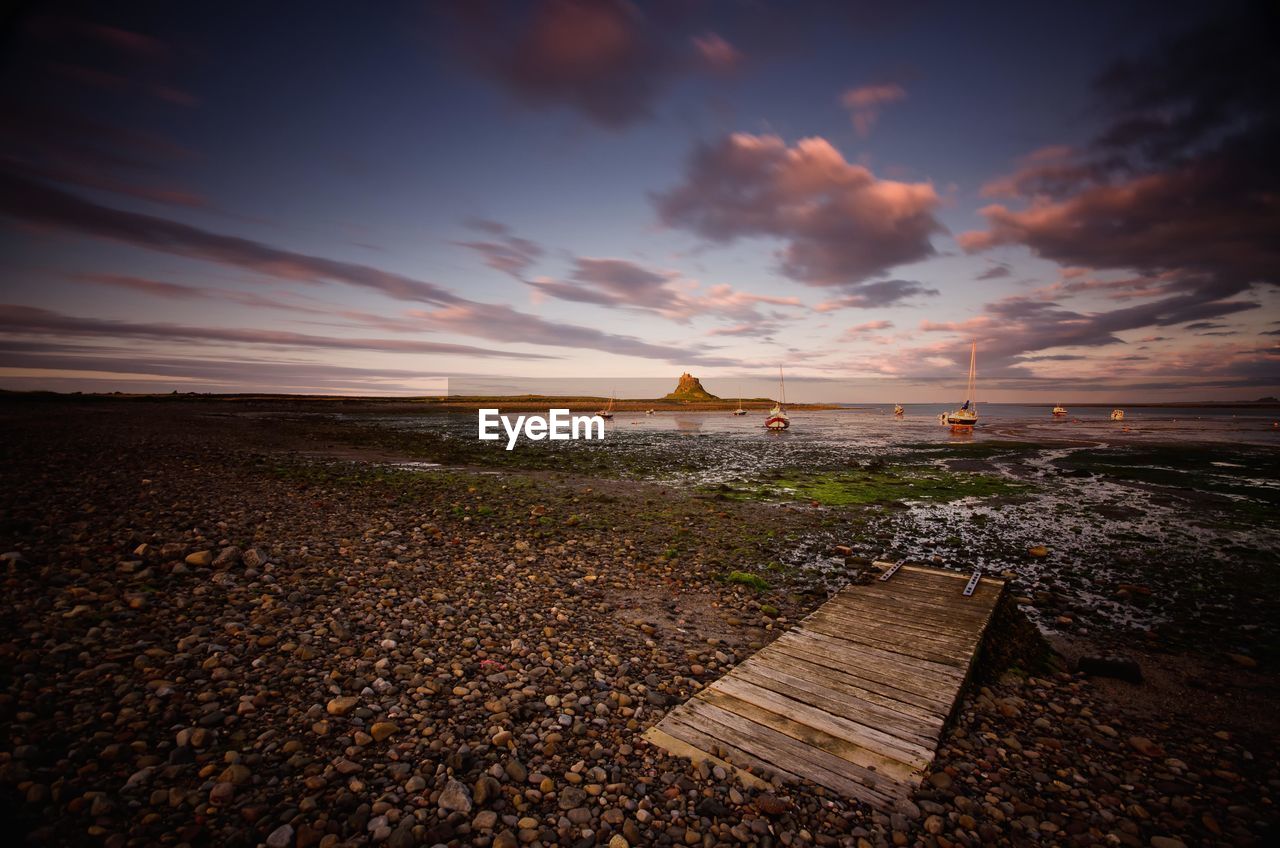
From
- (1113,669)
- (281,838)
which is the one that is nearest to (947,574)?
(1113,669)

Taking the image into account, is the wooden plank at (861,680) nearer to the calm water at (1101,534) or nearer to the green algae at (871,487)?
the calm water at (1101,534)

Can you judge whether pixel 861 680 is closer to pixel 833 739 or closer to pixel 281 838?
pixel 833 739

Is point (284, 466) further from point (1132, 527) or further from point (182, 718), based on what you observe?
point (1132, 527)

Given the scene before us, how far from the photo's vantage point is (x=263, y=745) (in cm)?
522

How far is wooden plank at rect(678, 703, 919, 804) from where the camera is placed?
5.06 m

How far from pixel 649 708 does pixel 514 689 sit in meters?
1.83

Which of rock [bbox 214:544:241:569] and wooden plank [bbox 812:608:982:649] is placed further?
rock [bbox 214:544:241:569]

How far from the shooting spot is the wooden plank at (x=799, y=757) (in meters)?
5.06

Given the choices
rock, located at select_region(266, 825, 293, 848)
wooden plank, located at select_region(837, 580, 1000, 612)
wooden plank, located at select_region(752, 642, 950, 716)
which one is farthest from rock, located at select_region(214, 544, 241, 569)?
wooden plank, located at select_region(837, 580, 1000, 612)

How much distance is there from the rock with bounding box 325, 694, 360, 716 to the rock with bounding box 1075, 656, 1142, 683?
11.1 metres

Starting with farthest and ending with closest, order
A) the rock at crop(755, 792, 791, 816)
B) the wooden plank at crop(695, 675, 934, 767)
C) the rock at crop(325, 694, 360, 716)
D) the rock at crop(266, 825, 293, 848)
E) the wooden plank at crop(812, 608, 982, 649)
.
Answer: the wooden plank at crop(812, 608, 982, 649)
the rock at crop(325, 694, 360, 716)
the wooden plank at crop(695, 675, 934, 767)
the rock at crop(755, 792, 791, 816)
the rock at crop(266, 825, 293, 848)

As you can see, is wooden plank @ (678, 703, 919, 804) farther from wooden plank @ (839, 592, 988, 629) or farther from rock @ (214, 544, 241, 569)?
rock @ (214, 544, 241, 569)

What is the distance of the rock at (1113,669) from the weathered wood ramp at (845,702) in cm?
150

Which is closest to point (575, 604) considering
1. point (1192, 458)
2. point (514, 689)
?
point (514, 689)
